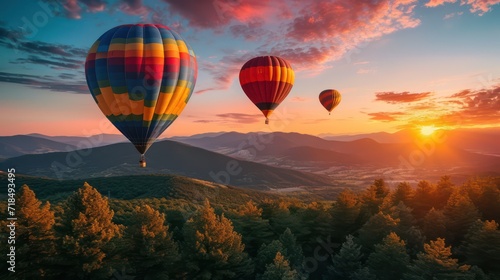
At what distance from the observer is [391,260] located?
32.3m

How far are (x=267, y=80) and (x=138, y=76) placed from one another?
1073 inches

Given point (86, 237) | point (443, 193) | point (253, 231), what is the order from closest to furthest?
point (86, 237)
point (253, 231)
point (443, 193)

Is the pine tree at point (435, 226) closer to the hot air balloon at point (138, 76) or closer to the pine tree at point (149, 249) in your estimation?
the pine tree at point (149, 249)

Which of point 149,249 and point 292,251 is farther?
point 292,251

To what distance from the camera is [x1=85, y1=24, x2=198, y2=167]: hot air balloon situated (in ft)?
112

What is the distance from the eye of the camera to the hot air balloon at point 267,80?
56.1 metres

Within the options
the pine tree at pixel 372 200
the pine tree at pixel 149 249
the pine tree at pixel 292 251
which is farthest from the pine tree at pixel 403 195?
the pine tree at pixel 149 249

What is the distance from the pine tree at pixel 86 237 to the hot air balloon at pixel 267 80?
33.4 meters

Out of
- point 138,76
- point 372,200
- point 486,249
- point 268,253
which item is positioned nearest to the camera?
point 486,249

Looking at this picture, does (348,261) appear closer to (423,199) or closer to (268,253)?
(268,253)

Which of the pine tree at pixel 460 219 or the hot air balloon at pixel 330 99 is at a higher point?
the hot air balloon at pixel 330 99

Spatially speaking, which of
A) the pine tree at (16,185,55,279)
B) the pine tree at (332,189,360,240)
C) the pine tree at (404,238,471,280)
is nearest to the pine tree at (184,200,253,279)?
the pine tree at (16,185,55,279)

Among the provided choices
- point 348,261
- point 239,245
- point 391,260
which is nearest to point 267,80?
point 239,245

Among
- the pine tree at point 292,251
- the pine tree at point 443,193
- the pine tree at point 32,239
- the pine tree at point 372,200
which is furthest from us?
the pine tree at point 443,193
